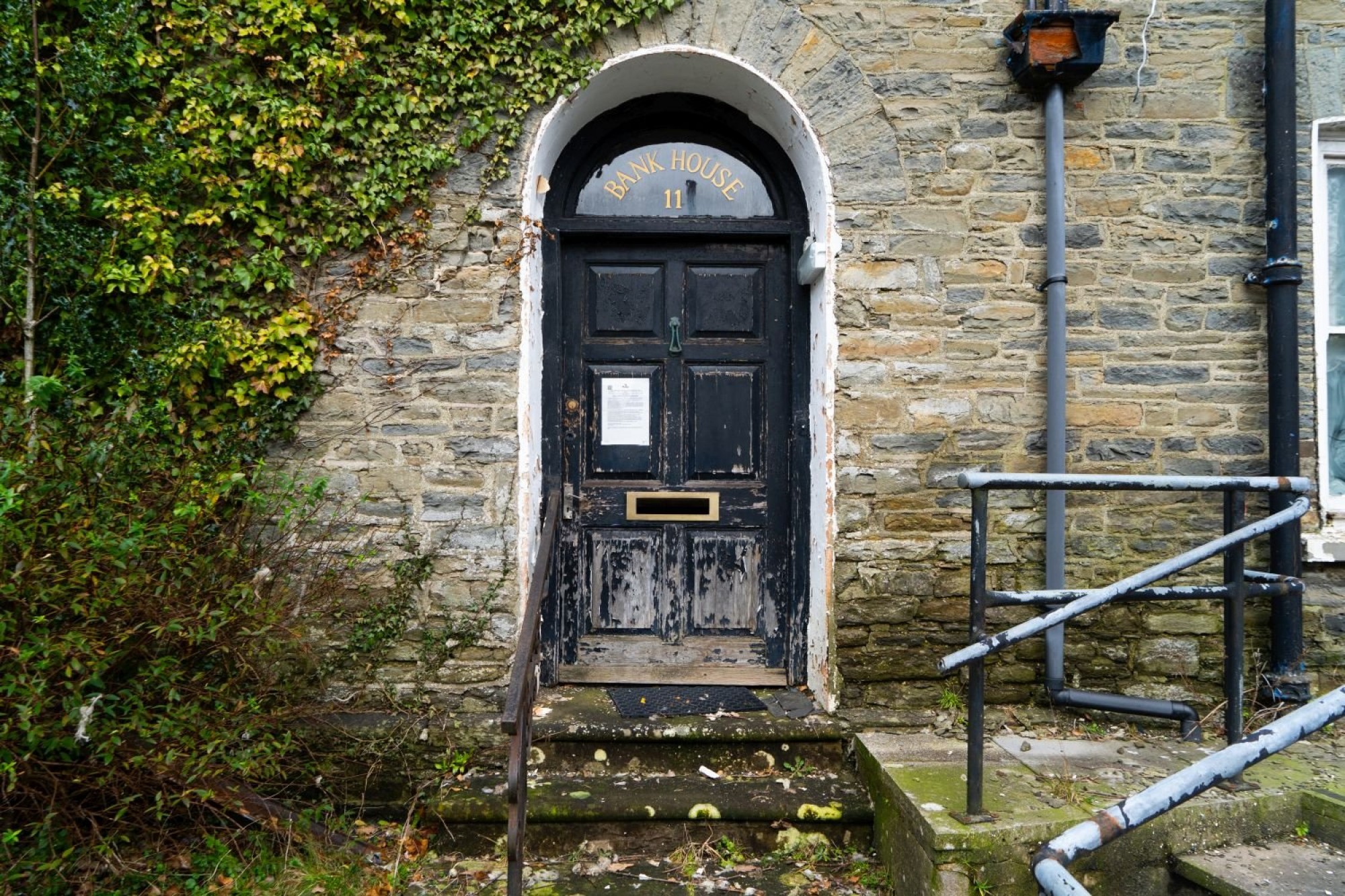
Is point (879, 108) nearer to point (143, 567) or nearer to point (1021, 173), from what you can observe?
point (1021, 173)

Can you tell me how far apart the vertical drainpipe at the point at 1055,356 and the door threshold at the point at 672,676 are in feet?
4.37

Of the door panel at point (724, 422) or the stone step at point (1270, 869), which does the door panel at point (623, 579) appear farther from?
the stone step at point (1270, 869)

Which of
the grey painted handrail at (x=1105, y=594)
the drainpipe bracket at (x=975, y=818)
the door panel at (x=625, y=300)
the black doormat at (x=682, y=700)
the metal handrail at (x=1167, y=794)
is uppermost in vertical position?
the door panel at (x=625, y=300)

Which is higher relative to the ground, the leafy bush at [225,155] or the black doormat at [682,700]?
the leafy bush at [225,155]

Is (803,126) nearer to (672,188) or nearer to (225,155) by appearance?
(672,188)

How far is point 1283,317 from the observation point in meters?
3.69

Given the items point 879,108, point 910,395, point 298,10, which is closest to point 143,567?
point 298,10

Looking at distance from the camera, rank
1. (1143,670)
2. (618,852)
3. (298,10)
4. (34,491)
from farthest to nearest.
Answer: (1143,670) → (298,10) → (618,852) → (34,491)

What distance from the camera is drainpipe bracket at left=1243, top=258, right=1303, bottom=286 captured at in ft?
12.0

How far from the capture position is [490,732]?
3.55m

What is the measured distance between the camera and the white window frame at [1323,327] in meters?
3.76

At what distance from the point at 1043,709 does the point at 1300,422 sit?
1.85m

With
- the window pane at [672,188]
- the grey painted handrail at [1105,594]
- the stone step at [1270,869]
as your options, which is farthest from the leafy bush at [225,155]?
the stone step at [1270,869]

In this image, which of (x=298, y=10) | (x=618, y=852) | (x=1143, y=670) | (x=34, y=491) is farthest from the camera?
(x=1143, y=670)
